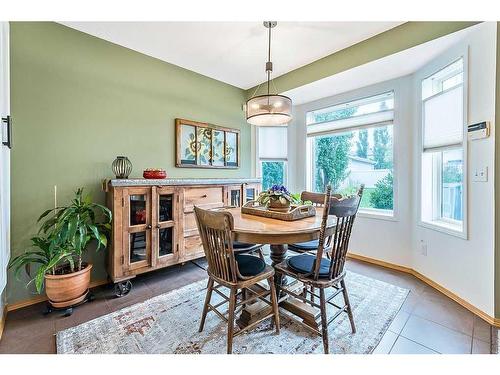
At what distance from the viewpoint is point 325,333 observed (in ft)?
5.01

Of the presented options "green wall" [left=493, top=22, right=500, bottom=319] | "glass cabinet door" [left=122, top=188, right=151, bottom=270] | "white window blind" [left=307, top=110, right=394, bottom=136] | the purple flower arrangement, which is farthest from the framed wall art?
"green wall" [left=493, top=22, right=500, bottom=319]

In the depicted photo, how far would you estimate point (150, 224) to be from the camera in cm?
244

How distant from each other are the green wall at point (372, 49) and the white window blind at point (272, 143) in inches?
32.4

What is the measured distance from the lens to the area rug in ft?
5.21

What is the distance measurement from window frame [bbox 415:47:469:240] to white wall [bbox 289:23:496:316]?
4cm

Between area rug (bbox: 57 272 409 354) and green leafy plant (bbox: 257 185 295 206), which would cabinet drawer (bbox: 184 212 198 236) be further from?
green leafy plant (bbox: 257 185 295 206)

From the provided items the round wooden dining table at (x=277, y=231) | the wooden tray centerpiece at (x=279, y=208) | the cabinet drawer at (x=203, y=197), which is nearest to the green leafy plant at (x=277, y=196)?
the wooden tray centerpiece at (x=279, y=208)

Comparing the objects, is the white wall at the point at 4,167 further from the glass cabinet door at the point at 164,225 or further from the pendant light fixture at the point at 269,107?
the pendant light fixture at the point at 269,107

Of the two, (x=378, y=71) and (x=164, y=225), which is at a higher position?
(x=378, y=71)

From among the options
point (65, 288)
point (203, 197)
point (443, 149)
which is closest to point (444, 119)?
point (443, 149)

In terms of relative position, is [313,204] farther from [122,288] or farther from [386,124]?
[122,288]

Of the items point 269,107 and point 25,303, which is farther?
point 25,303

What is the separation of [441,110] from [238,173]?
2791 mm

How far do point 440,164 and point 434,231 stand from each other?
78 centimetres
